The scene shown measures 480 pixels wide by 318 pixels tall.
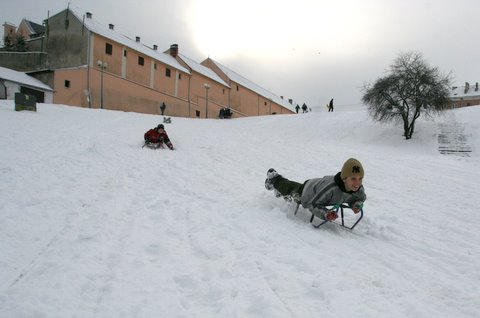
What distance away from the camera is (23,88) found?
28.8m

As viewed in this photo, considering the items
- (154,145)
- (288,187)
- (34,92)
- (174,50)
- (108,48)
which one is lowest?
(288,187)

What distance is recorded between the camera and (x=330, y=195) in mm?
4746

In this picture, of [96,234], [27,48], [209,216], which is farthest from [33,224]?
[27,48]

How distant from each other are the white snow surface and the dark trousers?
0.81ft

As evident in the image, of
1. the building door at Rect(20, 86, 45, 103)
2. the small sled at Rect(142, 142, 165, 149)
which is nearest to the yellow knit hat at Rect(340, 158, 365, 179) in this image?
the small sled at Rect(142, 142, 165, 149)

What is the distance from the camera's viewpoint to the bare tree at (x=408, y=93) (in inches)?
848

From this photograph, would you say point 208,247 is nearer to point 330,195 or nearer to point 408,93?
point 330,195

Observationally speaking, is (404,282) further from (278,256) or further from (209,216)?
(209,216)

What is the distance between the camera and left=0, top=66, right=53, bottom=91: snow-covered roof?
28.3 metres

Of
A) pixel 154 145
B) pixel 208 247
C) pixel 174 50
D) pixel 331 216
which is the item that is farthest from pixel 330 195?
pixel 174 50

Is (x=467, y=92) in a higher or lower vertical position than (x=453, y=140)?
higher

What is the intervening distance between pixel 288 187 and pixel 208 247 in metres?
2.34

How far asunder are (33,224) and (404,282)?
402 cm

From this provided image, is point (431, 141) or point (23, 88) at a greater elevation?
point (23, 88)
